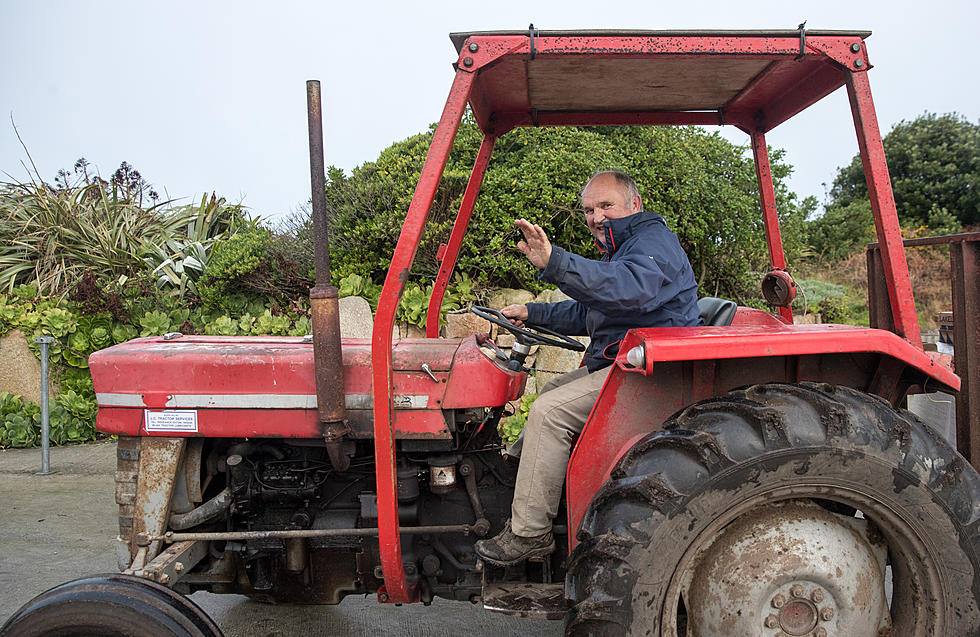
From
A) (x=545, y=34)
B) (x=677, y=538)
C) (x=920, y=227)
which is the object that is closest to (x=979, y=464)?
(x=677, y=538)

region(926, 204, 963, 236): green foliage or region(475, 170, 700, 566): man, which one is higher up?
region(926, 204, 963, 236): green foliage

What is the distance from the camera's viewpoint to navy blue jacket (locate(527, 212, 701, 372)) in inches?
85.6

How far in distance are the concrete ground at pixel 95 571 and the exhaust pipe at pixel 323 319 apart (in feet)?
3.89

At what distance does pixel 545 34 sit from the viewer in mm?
2117

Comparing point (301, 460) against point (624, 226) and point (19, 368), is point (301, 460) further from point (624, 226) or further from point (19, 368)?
point (19, 368)

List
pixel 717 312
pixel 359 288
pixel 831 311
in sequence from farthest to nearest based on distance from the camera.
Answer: pixel 831 311 < pixel 359 288 < pixel 717 312

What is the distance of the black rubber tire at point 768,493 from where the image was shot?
1.93 meters

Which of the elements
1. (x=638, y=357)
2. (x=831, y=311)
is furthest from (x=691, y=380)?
(x=831, y=311)

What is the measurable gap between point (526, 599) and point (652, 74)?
186 centimetres

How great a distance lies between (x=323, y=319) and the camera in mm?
2211

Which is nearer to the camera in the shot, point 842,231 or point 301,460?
point 301,460

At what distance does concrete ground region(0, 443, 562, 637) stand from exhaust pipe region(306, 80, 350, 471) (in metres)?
1.18

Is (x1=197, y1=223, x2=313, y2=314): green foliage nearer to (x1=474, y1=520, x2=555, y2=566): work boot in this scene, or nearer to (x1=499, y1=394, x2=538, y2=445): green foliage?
(x1=499, y1=394, x2=538, y2=445): green foliage

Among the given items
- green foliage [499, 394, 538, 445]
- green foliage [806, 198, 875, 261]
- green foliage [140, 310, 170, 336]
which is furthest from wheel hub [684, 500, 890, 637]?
green foliage [806, 198, 875, 261]
